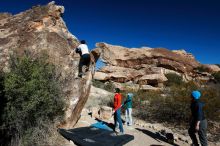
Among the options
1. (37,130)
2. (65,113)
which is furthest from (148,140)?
(37,130)

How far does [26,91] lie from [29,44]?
275cm

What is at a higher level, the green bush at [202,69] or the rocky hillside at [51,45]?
the green bush at [202,69]

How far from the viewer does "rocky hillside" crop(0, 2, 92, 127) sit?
8.66 metres

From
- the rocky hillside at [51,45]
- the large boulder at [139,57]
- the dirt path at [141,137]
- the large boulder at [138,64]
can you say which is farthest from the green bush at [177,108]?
the large boulder at [139,57]

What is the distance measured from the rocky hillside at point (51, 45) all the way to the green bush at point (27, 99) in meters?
0.69

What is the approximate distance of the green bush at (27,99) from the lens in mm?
6805

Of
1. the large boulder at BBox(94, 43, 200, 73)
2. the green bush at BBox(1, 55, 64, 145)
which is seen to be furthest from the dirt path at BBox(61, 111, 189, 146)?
the large boulder at BBox(94, 43, 200, 73)

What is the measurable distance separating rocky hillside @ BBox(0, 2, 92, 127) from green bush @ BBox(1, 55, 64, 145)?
69 cm

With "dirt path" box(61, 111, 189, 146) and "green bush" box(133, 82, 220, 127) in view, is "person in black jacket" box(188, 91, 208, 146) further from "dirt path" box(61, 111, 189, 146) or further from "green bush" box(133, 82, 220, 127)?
"green bush" box(133, 82, 220, 127)

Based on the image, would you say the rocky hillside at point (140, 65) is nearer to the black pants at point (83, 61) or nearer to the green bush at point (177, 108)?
the green bush at point (177, 108)

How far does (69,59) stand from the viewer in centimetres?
943

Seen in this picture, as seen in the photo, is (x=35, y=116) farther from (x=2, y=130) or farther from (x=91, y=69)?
(x=91, y=69)

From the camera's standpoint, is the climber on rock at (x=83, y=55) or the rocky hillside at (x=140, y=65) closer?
the climber on rock at (x=83, y=55)

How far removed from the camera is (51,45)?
9344mm
